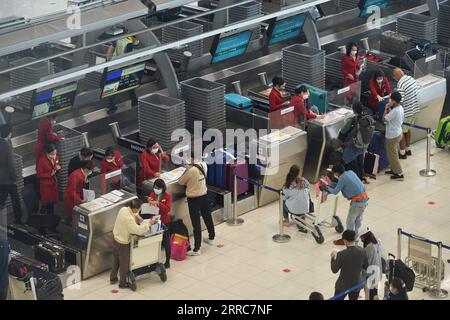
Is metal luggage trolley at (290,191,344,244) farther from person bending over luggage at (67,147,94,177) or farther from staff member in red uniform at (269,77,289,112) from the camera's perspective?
person bending over luggage at (67,147,94,177)

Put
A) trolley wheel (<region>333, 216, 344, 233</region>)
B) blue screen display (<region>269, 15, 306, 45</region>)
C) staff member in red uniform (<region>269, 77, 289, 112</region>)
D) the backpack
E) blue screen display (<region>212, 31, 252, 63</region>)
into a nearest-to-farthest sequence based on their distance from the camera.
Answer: trolley wheel (<region>333, 216, 344, 233</region>)
the backpack
staff member in red uniform (<region>269, 77, 289, 112</region>)
blue screen display (<region>212, 31, 252, 63</region>)
blue screen display (<region>269, 15, 306, 45</region>)

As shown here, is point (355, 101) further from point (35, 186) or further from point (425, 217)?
point (35, 186)

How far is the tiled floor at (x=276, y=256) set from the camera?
17.6 meters

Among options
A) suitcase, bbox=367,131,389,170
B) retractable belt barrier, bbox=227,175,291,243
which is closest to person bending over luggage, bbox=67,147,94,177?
retractable belt barrier, bbox=227,175,291,243

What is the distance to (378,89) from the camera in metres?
22.0

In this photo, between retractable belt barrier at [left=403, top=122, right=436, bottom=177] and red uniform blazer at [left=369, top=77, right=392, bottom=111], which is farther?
red uniform blazer at [left=369, top=77, right=392, bottom=111]

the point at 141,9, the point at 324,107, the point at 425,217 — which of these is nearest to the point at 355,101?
the point at 324,107

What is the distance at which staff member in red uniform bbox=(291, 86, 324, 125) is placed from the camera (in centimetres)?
2069

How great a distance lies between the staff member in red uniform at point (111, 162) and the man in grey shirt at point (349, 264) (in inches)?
158

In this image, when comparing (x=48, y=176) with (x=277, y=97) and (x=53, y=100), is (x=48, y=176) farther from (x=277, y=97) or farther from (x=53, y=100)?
(x=277, y=97)

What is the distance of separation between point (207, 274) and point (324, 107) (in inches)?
181

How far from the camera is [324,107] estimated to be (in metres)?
21.5

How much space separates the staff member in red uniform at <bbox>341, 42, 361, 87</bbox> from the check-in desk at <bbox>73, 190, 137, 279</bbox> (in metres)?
6.18

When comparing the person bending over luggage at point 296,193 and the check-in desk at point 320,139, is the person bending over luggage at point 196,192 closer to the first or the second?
the person bending over luggage at point 296,193
